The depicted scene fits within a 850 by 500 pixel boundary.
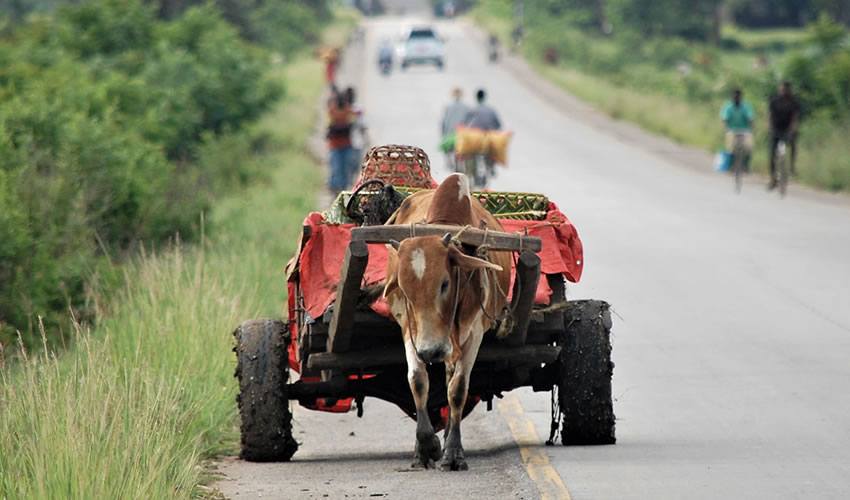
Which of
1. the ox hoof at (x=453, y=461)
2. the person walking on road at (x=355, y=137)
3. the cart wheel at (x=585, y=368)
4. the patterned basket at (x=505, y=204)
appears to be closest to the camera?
the ox hoof at (x=453, y=461)

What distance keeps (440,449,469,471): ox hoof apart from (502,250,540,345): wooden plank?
0.73 m

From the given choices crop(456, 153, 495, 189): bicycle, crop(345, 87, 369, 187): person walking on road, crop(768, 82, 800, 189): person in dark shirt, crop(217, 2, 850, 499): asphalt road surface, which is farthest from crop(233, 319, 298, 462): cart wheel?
crop(768, 82, 800, 189): person in dark shirt

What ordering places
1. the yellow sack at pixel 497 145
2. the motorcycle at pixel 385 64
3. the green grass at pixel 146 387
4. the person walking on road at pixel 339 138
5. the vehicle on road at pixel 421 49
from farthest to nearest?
the vehicle on road at pixel 421 49, the motorcycle at pixel 385 64, the yellow sack at pixel 497 145, the person walking on road at pixel 339 138, the green grass at pixel 146 387

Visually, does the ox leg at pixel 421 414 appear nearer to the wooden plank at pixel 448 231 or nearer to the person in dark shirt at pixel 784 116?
the wooden plank at pixel 448 231

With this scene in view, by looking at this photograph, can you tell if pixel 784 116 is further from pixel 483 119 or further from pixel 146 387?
pixel 146 387

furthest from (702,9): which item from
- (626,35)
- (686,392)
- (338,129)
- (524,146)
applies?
(686,392)

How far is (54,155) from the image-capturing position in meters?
18.9

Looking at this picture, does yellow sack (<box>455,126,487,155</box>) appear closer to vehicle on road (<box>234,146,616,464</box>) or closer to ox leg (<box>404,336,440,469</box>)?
vehicle on road (<box>234,146,616,464</box>)

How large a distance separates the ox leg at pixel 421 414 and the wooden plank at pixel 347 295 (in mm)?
368

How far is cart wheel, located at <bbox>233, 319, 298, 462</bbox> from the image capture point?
925cm

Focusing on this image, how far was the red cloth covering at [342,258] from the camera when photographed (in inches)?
354

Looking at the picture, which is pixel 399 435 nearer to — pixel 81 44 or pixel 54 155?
pixel 54 155

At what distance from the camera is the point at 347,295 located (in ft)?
26.9

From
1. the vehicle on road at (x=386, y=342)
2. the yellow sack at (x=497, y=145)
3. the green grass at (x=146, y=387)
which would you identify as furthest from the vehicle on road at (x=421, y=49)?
the vehicle on road at (x=386, y=342)
